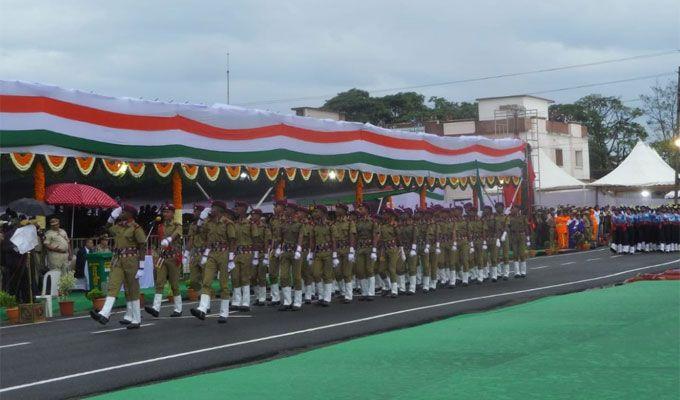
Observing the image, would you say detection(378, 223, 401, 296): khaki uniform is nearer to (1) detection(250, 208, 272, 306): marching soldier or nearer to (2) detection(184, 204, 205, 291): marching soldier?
(1) detection(250, 208, 272, 306): marching soldier

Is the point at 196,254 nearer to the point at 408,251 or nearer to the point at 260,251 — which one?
the point at 260,251

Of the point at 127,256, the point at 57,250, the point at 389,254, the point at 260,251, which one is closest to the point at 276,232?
the point at 260,251

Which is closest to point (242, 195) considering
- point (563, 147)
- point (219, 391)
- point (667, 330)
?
point (667, 330)

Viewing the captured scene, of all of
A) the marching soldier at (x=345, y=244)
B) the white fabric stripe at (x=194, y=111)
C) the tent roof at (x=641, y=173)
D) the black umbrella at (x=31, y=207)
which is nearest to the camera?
the black umbrella at (x=31, y=207)

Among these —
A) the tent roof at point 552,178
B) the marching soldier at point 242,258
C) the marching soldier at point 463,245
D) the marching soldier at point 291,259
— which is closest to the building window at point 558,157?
the tent roof at point 552,178

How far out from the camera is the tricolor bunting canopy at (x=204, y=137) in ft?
62.2

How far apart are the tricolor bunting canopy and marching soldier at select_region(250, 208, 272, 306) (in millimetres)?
4348

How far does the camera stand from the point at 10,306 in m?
17.5

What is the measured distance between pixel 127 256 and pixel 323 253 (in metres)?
4.63

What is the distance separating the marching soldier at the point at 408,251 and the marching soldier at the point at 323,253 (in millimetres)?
2826

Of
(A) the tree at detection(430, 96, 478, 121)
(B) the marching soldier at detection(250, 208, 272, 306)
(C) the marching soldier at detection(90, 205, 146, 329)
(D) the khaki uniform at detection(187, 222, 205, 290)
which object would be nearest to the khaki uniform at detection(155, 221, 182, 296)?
(D) the khaki uniform at detection(187, 222, 205, 290)

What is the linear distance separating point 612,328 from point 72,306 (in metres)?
10.3

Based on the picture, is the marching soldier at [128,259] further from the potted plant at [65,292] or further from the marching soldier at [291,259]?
the potted plant at [65,292]

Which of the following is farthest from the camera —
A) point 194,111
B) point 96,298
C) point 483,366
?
point 194,111
